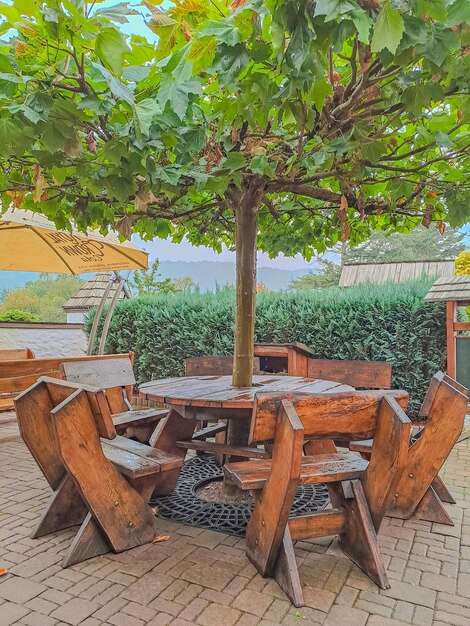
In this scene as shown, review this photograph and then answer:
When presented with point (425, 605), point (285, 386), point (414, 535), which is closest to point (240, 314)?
point (285, 386)

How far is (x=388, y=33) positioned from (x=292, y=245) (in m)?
3.28

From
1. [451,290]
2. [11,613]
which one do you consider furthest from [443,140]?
[451,290]

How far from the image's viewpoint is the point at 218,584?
2199mm

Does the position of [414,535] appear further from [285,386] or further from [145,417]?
[145,417]

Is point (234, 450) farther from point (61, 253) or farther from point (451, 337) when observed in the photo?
point (61, 253)

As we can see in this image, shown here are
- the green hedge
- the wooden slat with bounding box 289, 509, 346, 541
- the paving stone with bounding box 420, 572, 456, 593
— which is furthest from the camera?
the green hedge

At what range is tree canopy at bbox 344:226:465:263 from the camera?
110 feet

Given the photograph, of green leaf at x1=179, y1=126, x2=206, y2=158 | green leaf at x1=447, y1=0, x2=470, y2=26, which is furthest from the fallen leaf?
green leaf at x1=447, y1=0, x2=470, y2=26

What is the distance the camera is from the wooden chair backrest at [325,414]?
6.95 feet

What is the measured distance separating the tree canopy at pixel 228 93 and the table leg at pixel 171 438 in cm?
139

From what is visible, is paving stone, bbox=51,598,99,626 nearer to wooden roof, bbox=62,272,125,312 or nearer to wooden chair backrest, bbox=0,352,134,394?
wooden chair backrest, bbox=0,352,134,394

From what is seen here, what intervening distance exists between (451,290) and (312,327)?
170cm

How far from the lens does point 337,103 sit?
7.46 feet

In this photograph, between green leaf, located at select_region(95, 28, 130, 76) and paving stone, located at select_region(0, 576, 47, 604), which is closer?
green leaf, located at select_region(95, 28, 130, 76)
